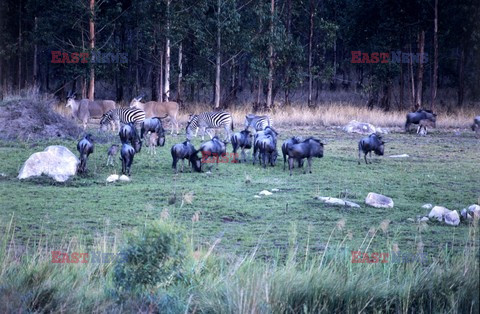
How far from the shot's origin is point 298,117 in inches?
1116

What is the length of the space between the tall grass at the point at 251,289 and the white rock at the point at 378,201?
4.39m

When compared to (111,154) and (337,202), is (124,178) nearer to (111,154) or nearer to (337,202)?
(111,154)

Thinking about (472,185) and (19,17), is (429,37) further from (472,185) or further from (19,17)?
(472,185)

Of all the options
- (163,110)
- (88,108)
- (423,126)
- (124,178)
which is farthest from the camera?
(88,108)

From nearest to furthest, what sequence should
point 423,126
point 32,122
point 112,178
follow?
point 112,178 → point 32,122 → point 423,126

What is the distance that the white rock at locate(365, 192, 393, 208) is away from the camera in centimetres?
1166

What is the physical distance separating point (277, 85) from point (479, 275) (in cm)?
3356

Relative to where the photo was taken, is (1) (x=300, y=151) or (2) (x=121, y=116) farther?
(2) (x=121, y=116)

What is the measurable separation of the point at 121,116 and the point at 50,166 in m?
10.1

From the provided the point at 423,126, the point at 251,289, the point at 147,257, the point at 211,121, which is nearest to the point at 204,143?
the point at 211,121

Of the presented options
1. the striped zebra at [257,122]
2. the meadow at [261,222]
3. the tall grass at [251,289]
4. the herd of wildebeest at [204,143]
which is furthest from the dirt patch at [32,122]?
the tall grass at [251,289]

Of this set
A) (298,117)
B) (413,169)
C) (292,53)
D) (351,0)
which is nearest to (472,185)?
(413,169)

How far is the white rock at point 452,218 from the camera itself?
1030cm

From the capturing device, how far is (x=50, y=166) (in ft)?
46.1
